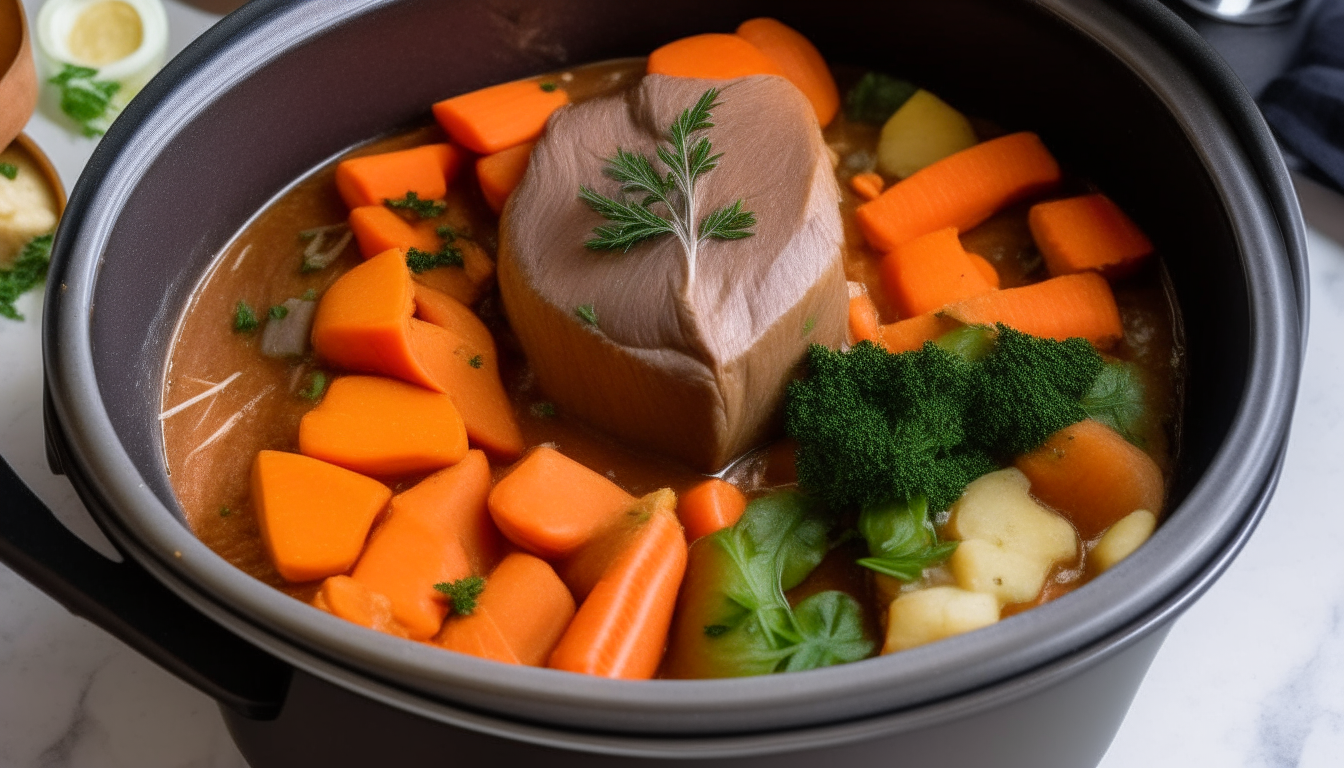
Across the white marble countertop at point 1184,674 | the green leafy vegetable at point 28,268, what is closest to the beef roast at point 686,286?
the white marble countertop at point 1184,674

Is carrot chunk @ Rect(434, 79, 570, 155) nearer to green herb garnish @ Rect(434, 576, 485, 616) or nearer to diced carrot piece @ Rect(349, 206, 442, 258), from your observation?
diced carrot piece @ Rect(349, 206, 442, 258)

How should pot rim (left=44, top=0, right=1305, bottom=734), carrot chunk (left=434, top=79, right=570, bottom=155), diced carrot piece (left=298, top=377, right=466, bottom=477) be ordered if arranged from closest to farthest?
1. pot rim (left=44, top=0, right=1305, bottom=734)
2. diced carrot piece (left=298, top=377, right=466, bottom=477)
3. carrot chunk (left=434, top=79, right=570, bottom=155)

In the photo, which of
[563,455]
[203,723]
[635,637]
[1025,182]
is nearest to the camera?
[635,637]

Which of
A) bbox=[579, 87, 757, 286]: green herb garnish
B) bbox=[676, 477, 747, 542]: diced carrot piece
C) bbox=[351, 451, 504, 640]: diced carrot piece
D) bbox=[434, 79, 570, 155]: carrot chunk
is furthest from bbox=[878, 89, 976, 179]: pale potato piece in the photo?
bbox=[351, 451, 504, 640]: diced carrot piece

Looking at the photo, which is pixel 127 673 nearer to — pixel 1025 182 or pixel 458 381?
pixel 458 381

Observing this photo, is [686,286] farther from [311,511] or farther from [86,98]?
[86,98]

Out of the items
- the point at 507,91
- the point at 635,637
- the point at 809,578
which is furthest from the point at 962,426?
the point at 507,91

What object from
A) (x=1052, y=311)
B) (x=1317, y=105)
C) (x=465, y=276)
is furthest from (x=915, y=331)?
(x=1317, y=105)
